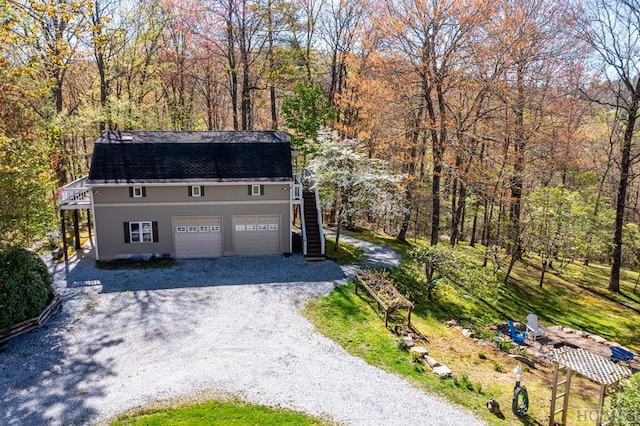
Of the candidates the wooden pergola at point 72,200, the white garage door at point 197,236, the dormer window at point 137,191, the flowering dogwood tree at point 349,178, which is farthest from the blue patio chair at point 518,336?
the wooden pergola at point 72,200

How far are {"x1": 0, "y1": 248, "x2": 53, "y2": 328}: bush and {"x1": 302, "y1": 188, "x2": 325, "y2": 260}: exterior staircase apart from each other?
10524 millimetres

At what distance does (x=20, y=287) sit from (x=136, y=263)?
6.17m

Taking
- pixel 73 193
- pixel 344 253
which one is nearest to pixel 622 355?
pixel 344 253

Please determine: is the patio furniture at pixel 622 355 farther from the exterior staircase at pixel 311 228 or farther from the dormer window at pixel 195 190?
the dormer window at pixel 195 190

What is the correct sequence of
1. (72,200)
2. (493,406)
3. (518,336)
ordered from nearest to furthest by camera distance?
(493,406)
(518,336)
(72,200)

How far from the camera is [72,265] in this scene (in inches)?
714

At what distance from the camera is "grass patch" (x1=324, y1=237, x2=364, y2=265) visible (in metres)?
20.1

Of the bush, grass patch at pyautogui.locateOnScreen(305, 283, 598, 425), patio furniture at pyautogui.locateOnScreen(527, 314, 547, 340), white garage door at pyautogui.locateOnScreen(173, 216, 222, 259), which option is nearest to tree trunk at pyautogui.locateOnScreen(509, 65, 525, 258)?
patio furniture at pyautogui.locateOnScreen(527, 314, 547, 340)

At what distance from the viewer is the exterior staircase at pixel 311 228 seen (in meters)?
19.5

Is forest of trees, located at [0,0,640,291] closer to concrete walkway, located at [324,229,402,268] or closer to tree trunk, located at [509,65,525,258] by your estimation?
tree trunk, located at [509,65,525,258]

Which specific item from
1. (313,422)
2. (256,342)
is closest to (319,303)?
(256,342)

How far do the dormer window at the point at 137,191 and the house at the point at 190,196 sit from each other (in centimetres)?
4

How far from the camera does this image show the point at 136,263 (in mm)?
18469

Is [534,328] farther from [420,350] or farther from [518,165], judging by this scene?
[518,165]
